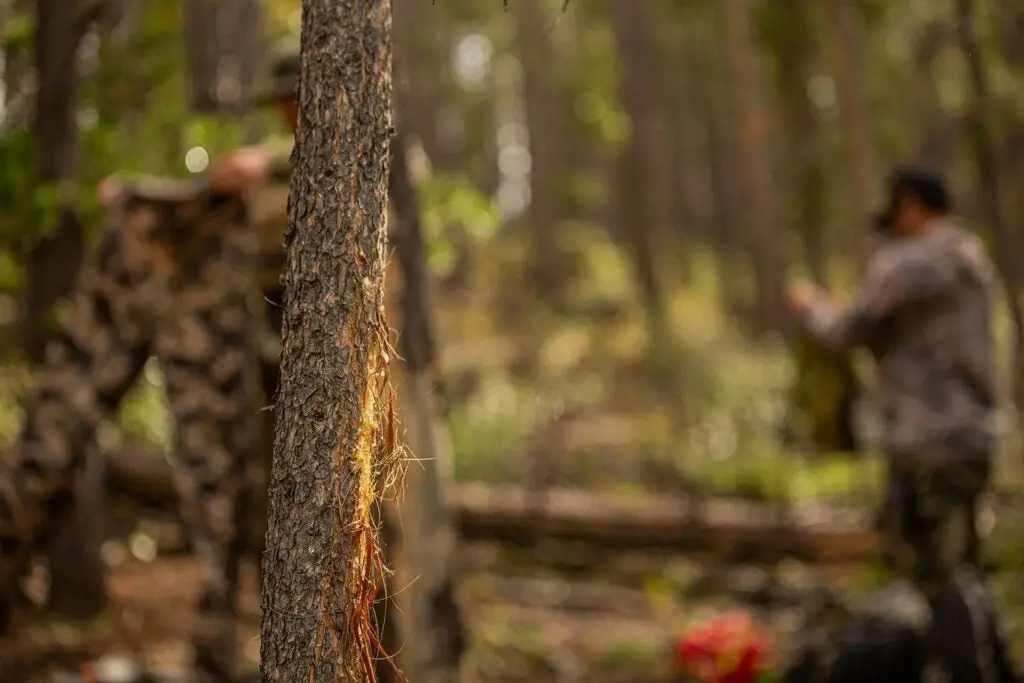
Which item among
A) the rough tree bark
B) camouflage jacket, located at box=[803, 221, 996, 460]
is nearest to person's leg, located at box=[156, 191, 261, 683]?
the rough tree bark

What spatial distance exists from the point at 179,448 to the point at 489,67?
3531 cm

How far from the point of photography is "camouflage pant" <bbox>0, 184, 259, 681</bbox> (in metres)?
5.16

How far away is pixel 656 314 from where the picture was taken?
17250 mm

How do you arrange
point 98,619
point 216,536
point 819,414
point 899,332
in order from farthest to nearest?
point 819,414 → point 98,619 → point 899,332 → point 216,536

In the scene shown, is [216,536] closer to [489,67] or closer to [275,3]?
[275,3]

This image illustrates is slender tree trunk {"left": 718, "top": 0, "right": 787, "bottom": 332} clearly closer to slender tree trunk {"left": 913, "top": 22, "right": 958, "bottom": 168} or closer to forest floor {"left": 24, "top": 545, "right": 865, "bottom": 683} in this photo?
slender tree trunk {"left": 913, "top": 22, "right": 958, "bottom": 168}

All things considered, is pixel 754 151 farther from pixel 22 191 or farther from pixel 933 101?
pixel 22 191

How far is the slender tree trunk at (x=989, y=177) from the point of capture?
8656 mm

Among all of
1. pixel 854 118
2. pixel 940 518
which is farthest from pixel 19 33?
pixel 854 118

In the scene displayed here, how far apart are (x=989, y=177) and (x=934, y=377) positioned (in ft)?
13.5

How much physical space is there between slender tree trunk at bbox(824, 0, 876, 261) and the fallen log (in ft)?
11.2

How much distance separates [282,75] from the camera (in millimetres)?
5457

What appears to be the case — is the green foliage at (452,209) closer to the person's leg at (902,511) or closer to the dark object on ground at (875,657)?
the person's leg at (902,511)

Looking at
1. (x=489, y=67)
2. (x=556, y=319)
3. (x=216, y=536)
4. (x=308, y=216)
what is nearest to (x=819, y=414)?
(x=216, y=536)
